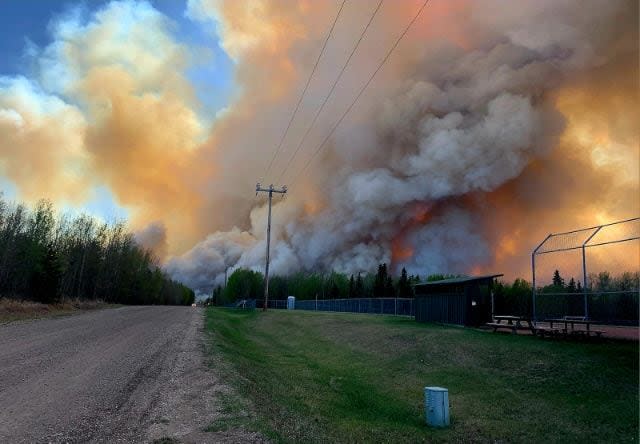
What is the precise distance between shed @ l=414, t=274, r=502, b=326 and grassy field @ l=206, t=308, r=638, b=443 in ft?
15.1

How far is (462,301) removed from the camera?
26344mm

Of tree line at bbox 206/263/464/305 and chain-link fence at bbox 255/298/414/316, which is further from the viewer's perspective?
tree line at bbox 206/263/464/305

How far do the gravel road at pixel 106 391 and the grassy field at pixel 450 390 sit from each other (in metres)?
0.79

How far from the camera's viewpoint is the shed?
26.0 meters

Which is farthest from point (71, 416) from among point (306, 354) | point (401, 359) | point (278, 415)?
point (306, 354)

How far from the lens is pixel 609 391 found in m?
11.5

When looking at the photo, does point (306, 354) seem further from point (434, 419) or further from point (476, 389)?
point (434, 419)

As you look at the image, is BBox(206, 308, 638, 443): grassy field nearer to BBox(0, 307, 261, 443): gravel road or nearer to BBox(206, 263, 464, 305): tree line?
BBox(0, 307, 261, 443): gravel road

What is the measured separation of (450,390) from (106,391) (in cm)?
916

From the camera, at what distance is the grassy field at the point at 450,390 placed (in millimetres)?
9695

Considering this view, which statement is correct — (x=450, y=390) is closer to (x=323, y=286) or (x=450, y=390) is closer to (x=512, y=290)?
(x=512, y=290)

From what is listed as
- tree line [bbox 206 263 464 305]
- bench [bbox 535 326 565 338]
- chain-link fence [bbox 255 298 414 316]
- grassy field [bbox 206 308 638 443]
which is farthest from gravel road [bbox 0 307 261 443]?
tree line [bbox 206 263 464 305]

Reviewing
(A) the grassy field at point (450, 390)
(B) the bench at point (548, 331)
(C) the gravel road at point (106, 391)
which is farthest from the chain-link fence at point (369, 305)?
(C) the gravel road at point (106, 391)

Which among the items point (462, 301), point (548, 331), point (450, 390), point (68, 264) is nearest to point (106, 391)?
point (450, 390)
